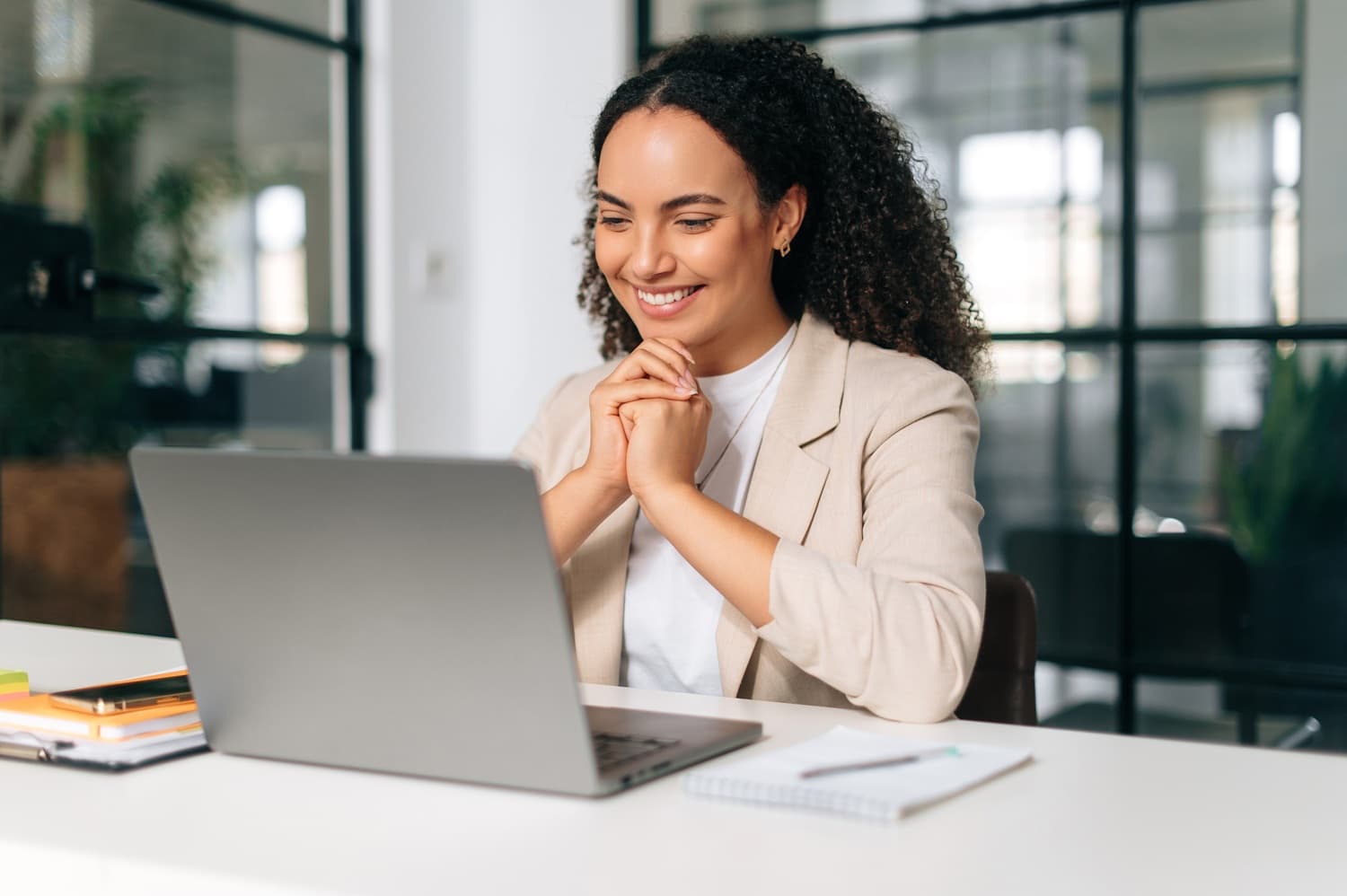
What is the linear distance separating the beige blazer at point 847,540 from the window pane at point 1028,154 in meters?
1.54

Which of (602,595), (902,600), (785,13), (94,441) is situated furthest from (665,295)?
(785,13)

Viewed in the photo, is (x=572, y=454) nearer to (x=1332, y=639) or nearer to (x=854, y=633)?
(x=854, y=633)

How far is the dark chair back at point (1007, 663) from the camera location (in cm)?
156

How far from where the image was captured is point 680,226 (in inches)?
64.1

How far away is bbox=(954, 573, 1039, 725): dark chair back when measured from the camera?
156cm

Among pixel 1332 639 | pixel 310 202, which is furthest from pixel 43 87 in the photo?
pixel 1332 639

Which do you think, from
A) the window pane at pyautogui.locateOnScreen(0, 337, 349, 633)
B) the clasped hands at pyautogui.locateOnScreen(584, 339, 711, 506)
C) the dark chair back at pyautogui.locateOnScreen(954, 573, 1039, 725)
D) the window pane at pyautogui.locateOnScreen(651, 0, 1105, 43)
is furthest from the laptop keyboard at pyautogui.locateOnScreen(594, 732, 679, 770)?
the window pane at pyautogui.locateOnScreen(651, 0, 1105, 43)

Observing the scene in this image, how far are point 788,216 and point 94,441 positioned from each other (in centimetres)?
179

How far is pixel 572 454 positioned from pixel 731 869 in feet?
3.45

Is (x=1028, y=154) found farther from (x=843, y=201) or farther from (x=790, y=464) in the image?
(x=790, y=464)

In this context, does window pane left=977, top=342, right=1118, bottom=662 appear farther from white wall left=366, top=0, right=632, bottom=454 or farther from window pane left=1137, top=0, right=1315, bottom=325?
white wall left=366, top=0, right=632, bottom=454

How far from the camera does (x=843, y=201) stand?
177cm

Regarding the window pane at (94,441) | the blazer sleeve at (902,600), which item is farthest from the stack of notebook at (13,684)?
the window pane at (94,441)

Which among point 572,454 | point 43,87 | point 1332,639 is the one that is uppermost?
point 43,87
